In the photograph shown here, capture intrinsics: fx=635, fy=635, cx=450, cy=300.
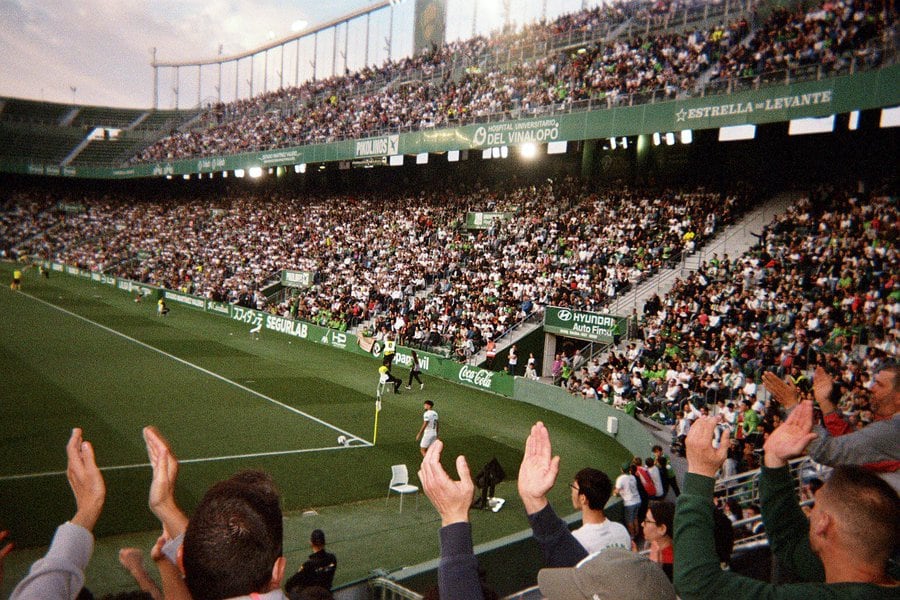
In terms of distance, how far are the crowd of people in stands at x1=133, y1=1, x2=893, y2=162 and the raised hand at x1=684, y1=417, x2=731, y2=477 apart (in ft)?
76.0

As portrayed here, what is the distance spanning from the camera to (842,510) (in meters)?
2.44

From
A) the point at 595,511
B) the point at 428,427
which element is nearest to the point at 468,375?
the point at 428,427

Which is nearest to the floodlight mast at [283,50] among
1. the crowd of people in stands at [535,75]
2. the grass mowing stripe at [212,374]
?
the crowd of people in stands at [535,75]

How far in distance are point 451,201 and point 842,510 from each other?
3884 cm

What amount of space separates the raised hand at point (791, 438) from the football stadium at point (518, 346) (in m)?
0.02

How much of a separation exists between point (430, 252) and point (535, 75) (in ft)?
38.3

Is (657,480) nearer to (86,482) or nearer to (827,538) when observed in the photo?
(827,538)

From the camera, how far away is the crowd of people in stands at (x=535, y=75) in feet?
77.7

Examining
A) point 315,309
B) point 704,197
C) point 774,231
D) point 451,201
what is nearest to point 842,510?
point 774,231

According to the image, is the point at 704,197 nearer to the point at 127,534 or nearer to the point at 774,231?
the point at 774,231

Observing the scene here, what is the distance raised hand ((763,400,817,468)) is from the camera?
118 inches

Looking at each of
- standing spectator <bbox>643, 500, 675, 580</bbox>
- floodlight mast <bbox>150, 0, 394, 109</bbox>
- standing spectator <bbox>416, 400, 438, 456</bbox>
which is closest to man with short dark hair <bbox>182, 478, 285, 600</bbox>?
standing spectator <bbox>643, 500, 675, 580</bbox>

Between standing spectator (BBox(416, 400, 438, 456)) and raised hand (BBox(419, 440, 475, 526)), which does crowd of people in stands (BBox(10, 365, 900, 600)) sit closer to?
raised hand (BBox(419, 440, 475, 526))

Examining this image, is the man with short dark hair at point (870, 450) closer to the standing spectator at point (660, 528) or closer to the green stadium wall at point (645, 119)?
the standing spectator at point (660, 528)
